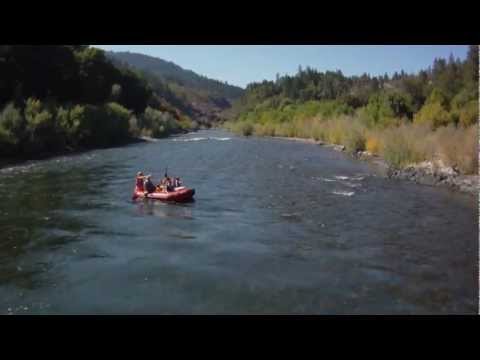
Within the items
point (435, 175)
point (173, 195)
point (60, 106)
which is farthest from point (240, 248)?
point (60, 106)

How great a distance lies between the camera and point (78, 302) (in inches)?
442

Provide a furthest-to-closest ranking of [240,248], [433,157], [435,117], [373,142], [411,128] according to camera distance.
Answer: [373,142]
[435,117]
[411,128]
[433,157]
[240,248]

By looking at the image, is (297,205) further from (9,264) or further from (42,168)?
(42,168)

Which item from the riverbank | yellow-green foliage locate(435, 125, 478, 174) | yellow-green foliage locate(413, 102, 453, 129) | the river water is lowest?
the river water

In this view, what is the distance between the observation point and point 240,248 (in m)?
15.6

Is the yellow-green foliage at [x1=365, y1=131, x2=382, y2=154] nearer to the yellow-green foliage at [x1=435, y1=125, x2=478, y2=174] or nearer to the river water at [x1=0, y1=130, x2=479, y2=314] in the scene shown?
the yellow-green foliage at [x1=435, y1=125, x2=478, y2=174]

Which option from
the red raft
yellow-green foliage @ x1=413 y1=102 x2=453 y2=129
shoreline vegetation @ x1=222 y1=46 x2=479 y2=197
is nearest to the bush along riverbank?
shoreline vegetation @ x1=222 y1=46 x2=479 y2=197

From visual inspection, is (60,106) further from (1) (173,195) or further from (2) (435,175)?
(2) (435,175)

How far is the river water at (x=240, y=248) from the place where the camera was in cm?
1145

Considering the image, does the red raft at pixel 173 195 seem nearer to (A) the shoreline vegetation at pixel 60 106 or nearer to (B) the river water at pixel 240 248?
(B) the river water at pixel 240 248

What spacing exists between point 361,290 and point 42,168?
25.9 meters

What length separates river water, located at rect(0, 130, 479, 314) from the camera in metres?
11.5

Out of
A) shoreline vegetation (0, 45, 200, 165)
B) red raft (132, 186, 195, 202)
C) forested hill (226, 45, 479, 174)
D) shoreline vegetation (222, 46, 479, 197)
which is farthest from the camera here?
shoreline vegetation (0, 45, 200, 165)
